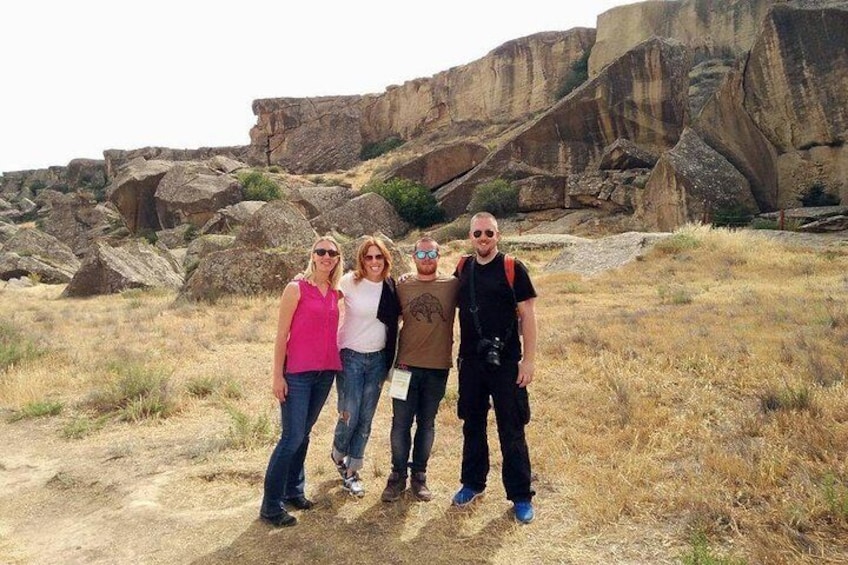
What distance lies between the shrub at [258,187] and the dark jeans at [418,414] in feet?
107

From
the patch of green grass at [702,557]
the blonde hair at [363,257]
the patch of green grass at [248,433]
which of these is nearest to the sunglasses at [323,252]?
the blonde hair at [363,257]

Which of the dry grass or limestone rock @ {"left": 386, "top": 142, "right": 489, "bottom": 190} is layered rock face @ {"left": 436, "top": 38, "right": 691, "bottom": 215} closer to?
limestone rock @ {"left": 386, "top": 142, "right": 489, "bottom": 190}

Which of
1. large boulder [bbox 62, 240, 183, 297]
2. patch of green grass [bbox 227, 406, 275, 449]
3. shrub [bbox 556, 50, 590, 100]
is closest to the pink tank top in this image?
patch of green grass [bbox 227, 406, 275, 449]

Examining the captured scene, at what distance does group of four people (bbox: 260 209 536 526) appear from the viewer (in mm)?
3525

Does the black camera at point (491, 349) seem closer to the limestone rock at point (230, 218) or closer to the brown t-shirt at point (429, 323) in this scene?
the brown t-shirt at point (429, 323)

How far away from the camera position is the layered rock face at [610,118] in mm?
28625

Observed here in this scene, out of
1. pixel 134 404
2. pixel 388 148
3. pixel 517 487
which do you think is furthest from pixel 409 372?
pixel 388 148

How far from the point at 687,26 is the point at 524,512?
48.4m

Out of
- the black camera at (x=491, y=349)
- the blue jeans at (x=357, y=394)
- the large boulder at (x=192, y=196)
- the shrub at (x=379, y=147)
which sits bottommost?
the blue jeans at (x=357, y=394)

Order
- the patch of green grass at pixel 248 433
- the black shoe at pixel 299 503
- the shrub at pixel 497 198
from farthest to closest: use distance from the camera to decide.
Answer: the shrub at pixel 497 198 < the patch of green grass at pixel 248 433 < the black shoe at pixel 299 503

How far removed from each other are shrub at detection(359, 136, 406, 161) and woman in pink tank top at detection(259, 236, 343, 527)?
170 feet

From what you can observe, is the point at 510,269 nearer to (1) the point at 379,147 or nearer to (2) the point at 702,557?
(2) the point at 702,557

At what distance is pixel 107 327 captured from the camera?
11.1 meters

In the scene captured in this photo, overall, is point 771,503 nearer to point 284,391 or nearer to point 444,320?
point 444,320
